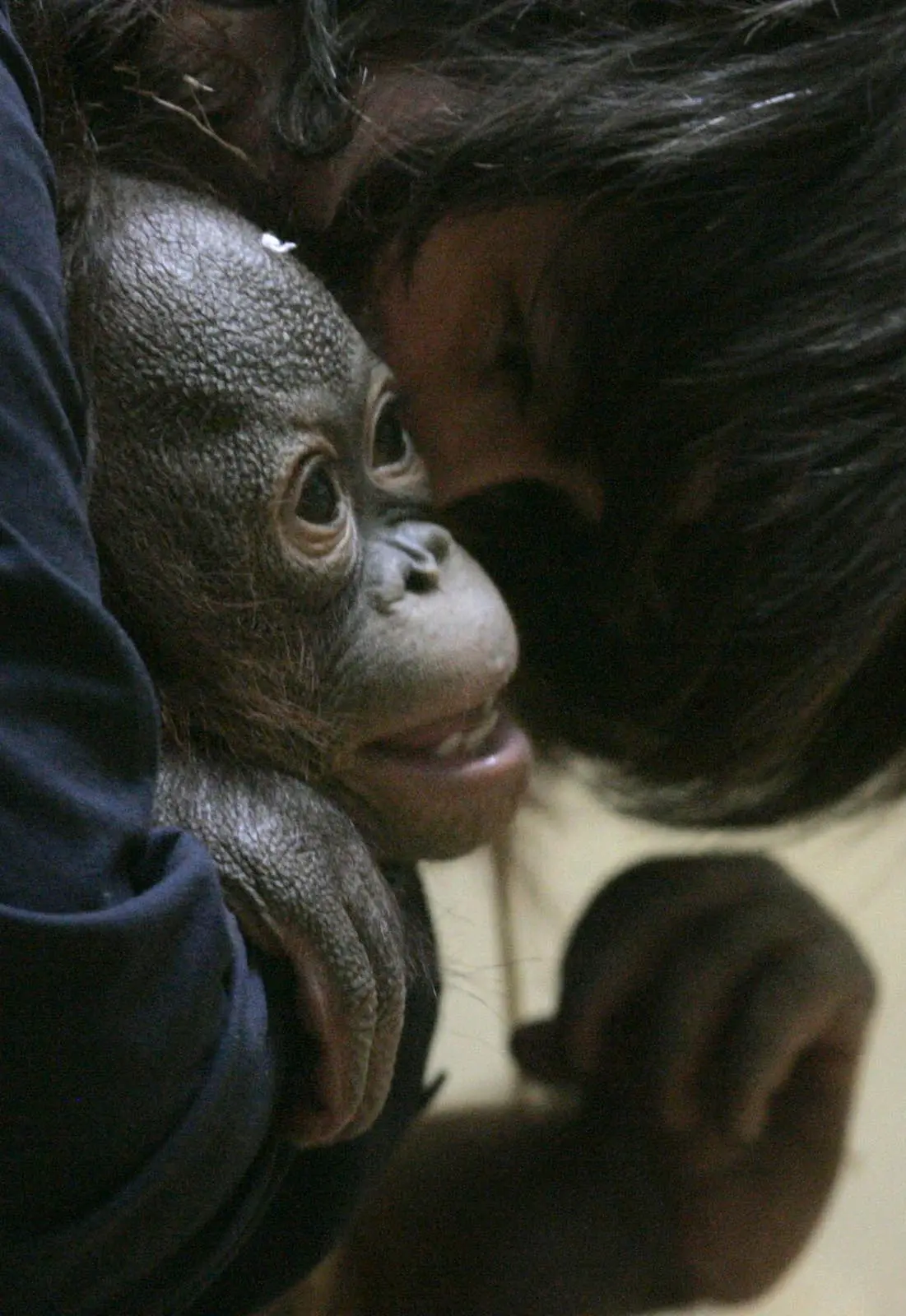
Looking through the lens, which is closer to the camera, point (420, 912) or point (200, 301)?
point (200, 301)

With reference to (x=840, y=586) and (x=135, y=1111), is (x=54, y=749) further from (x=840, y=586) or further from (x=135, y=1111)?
(x=840, y=586)

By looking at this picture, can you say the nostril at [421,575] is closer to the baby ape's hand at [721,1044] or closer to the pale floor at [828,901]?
the pale floor at [828,901]

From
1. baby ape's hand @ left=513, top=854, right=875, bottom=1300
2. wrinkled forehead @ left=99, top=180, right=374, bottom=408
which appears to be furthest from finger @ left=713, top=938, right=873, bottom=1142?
wrinkled forehead @ left=99, top=180, right=374, bottom=408

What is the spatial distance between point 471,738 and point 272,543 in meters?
0.11

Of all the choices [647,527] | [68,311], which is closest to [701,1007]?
[647,527]

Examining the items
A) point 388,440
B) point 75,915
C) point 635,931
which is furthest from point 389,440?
point 635,931

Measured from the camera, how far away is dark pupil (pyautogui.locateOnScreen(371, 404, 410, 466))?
2.02 ft

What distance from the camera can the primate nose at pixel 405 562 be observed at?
0.57 meters

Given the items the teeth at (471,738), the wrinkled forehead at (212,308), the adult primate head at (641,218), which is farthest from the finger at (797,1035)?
the wrinkled forehead at (212,308)

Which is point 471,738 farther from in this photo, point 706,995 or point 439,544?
point 706,995

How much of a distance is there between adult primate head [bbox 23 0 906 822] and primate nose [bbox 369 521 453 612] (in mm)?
111

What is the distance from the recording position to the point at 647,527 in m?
0.73

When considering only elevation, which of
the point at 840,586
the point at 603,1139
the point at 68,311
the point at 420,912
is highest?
the point at 68,311

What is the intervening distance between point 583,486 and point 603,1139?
38 centimetres
